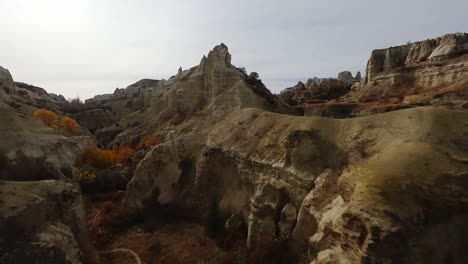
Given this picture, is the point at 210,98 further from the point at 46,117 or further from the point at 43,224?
the point at 46,117

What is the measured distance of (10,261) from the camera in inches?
596

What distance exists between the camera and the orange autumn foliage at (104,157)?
4236 centimetres

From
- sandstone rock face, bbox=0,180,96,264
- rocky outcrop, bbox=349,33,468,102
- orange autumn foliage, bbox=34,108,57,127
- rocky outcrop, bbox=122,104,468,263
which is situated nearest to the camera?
rocky outcrop, bbox=122,104,468,263

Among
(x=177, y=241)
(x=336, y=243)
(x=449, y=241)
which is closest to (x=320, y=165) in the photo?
(x=336, y=243)

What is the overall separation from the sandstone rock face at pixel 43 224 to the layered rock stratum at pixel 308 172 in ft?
0.33

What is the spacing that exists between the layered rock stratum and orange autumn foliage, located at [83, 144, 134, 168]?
141 centimetres

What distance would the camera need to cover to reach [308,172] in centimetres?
2028

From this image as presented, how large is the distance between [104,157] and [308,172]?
31.9 m

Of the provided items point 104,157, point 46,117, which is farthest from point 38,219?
point 46,117

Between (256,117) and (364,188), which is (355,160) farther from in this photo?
(256,117)

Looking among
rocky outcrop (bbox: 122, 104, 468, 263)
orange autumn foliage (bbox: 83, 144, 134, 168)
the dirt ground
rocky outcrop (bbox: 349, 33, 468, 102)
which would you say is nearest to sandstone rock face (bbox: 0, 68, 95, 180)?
orange autumn foliage (bbox: 83, 144, 134, 168)

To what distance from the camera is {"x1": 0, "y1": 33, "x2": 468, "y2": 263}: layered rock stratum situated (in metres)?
13.7

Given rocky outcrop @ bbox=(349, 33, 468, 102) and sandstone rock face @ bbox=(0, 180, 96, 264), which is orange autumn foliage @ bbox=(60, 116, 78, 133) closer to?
sandstone rock face @ bbox=(0, 180, 96, 264)

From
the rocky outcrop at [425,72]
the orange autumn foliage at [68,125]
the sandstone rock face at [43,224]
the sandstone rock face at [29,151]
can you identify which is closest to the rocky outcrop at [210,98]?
the orange autumn foliage at [68,125]
